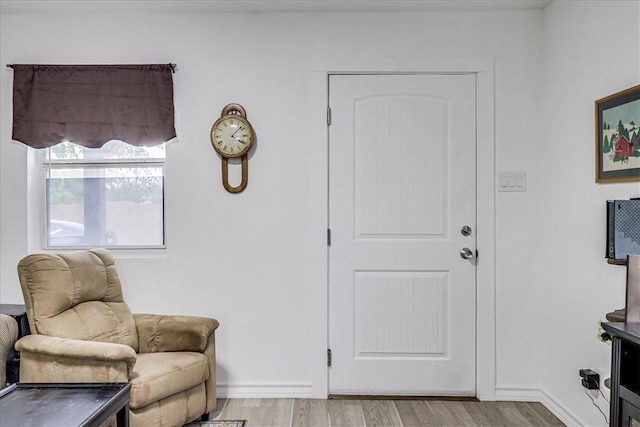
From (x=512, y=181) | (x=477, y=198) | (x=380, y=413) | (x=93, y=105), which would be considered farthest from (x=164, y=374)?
(x=512, y=181)

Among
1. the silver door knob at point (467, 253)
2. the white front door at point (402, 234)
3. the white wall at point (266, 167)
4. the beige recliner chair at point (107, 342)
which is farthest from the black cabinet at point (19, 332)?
the silver door knob at point (467, 253)

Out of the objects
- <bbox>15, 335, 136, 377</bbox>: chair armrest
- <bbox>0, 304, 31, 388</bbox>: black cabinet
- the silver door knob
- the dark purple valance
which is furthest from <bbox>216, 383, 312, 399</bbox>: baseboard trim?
the dark purple valance

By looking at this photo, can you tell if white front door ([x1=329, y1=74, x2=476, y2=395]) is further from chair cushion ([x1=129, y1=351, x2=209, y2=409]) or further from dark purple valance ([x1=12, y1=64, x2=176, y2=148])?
dark purple valance ([x1=12, y1=64, x2=176, y2=148])

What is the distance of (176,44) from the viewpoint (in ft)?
9.48

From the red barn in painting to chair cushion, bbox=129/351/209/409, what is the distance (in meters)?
2.29

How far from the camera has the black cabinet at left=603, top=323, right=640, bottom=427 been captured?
53.7 inches

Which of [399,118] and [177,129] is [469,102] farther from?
[177,129]

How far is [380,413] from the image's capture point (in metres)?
2.66

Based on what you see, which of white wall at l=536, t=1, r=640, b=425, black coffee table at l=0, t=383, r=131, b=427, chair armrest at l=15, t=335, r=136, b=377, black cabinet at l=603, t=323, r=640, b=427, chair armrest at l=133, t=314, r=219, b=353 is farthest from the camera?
chair armrest at l=133, t=314, r=219, b=353

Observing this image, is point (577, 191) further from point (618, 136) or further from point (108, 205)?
point (108, 205)

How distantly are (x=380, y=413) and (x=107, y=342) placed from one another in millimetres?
1575

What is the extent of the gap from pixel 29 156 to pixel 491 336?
10.4ft

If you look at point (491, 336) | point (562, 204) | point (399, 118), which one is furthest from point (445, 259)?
point (399, 118)

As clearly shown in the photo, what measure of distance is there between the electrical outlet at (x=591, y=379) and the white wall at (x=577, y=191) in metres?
0.04
